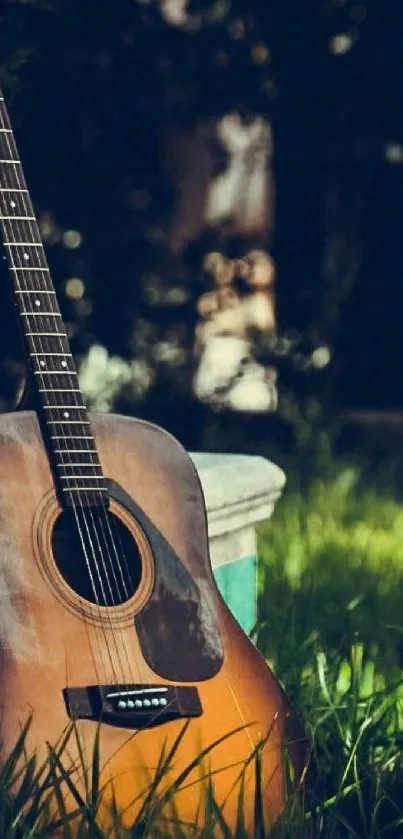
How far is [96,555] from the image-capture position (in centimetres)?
282

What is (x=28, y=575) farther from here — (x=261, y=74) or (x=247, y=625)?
(x=261, y=74)

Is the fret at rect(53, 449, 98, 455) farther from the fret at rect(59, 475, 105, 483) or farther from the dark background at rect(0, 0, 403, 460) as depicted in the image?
the dark background at rect(0, 0, 403, 460)

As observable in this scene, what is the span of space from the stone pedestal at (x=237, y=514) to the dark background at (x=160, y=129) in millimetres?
794

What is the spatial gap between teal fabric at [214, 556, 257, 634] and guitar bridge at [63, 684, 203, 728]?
0.74 metres

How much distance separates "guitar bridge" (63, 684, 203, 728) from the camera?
8.78 feet

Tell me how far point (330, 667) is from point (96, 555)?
0.93m

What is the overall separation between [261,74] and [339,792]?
247cm

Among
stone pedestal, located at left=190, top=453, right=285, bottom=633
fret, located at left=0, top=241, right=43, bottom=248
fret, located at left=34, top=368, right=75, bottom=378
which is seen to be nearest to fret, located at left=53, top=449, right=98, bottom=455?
fret, located at left=34, top=368, right=75, bottom=378

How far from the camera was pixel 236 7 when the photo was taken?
464cm

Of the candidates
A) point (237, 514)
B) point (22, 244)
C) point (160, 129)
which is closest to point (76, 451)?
point (22, 244)

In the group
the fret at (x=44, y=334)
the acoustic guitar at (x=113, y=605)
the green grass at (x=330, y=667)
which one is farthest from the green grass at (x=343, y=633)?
the fret at (x=44, y=334)

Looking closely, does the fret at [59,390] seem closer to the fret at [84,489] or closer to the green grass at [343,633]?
the fret at [84,489]

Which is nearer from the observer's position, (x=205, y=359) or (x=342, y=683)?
(x=342, y=683)

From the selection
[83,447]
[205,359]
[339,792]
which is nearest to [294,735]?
[339,792]
